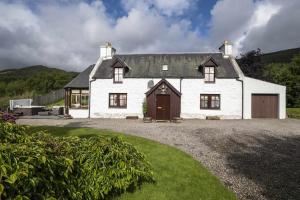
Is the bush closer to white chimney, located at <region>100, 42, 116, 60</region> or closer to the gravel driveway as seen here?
the gravel driveway

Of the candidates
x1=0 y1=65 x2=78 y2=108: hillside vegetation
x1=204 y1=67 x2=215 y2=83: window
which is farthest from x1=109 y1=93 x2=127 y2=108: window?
x1=0 y1=65 x2=78 y2=108: hillside vegetation

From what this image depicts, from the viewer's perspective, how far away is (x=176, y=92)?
2280cm

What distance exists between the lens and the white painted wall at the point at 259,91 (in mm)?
23016

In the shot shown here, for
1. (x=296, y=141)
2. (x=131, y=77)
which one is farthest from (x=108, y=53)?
(x=296, y=141)

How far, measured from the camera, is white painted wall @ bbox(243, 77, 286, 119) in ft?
75.5

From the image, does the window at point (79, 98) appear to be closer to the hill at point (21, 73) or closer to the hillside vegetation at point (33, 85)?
the hillside vegetation at point (33, 85)

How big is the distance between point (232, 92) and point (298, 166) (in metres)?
16.3

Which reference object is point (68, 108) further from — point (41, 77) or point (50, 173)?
point (41, 77)

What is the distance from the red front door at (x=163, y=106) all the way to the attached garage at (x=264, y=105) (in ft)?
28.5

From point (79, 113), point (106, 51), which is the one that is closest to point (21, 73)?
point (106, 51)

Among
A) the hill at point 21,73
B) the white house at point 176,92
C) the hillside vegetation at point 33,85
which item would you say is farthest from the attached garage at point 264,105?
the hill at point 21,73

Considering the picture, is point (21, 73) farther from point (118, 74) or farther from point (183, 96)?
point (183, 96)

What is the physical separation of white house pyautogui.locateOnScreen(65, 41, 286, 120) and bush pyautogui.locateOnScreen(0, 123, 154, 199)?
56.8 feet

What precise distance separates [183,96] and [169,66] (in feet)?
13.5
